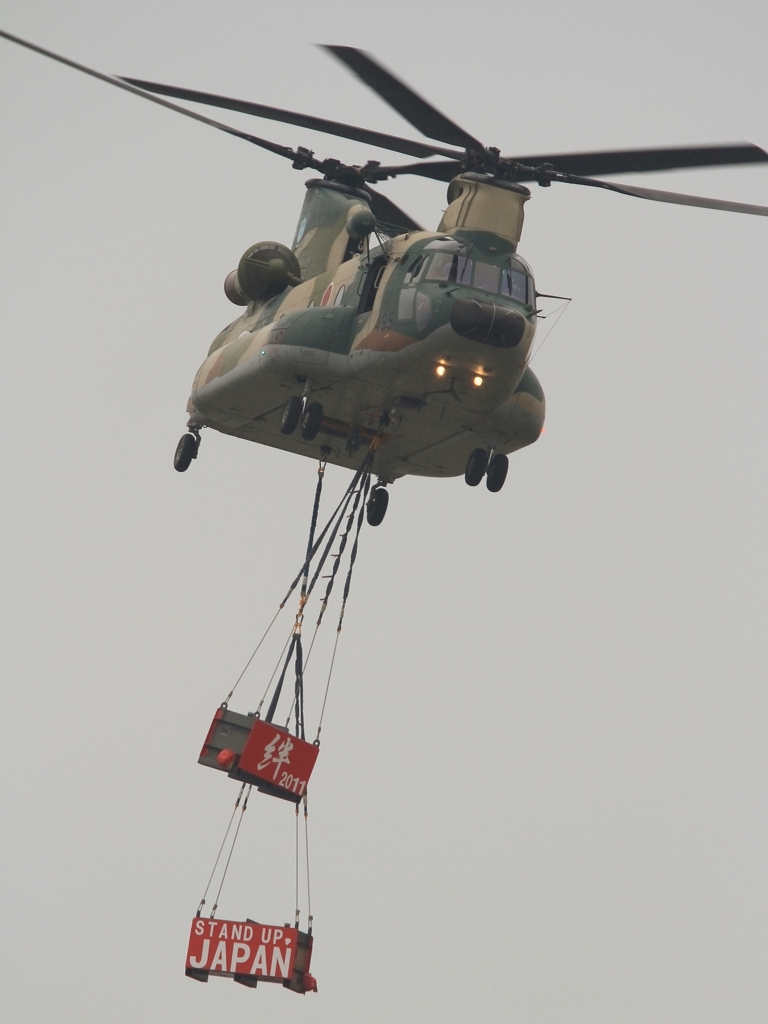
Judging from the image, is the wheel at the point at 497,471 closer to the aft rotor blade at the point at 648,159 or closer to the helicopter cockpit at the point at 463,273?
the helicopter cockpit at the point at 463,273

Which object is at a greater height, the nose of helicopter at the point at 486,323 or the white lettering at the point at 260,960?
the nose of helicopter at the point at 486,323

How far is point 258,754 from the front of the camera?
33.4 metres

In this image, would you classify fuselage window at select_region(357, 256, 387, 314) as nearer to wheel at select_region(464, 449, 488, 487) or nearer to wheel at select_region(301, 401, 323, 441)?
wheel at select_region(301, 401, 323, 441)

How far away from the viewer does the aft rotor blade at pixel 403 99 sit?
31.5 m

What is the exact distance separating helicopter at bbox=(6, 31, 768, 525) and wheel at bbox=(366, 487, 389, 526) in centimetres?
3

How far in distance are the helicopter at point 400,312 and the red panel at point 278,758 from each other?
5136 mm

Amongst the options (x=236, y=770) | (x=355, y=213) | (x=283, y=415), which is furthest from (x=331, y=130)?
(x=236, y=770)

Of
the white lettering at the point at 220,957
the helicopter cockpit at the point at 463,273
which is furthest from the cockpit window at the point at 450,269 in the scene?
the white lettering at the point at 220,957

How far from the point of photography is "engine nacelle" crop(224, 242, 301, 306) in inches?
1463

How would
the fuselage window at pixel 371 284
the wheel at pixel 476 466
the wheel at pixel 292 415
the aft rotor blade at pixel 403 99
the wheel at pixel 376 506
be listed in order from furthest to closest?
1. the wheel at pixel 376 506
2. the wheel at pixel 476 466
3. the wheel at pixel 292 415
4. the fuselage window at pixel 371 284
5. the aft rotor blade at pixel 403 99

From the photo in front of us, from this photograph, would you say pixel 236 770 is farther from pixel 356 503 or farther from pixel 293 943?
pixel 356 503

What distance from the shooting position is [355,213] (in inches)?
1346

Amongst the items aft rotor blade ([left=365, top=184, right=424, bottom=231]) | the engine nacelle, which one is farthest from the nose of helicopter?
aft rotor blade ([left=365, top=184, right=424, bottom=231])

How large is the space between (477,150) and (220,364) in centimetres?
665
